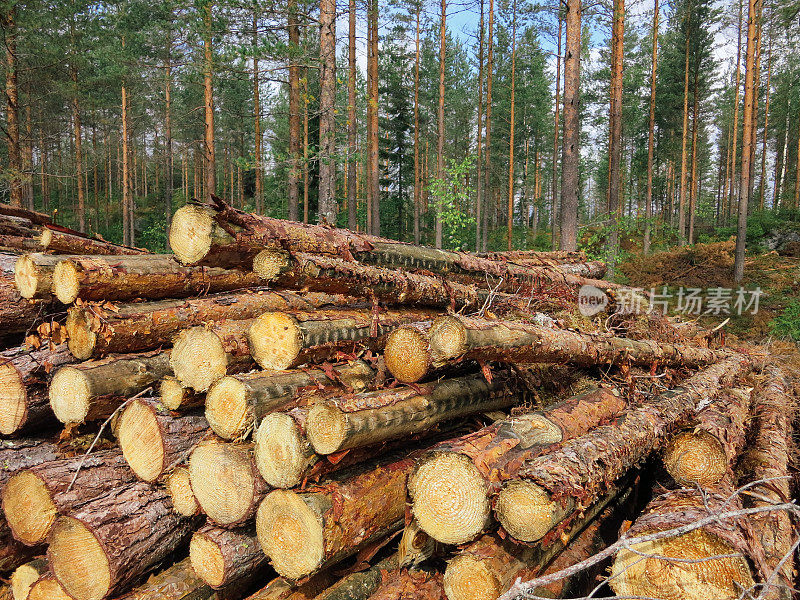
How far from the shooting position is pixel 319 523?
205 centimetres

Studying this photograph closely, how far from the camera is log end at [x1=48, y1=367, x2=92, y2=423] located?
9.04ft

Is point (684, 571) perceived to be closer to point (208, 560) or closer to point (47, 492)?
point (208, 560)

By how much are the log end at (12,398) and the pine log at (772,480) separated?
165 inches

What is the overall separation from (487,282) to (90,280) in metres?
3.94

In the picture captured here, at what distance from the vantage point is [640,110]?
26.0 meters

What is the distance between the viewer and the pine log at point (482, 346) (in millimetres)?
2439

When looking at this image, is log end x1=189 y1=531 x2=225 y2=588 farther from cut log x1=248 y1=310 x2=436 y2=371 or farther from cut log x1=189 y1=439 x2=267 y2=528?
cut log x1=248 y1=310 x2=436 y2=371

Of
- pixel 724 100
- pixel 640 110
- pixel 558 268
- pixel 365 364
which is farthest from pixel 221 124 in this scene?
pixel 724 100

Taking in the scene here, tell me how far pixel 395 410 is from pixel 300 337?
74 cm

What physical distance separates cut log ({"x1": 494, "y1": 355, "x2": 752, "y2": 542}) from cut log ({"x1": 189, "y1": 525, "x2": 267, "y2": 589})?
4.54 ft

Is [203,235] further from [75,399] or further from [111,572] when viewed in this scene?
[111,572]

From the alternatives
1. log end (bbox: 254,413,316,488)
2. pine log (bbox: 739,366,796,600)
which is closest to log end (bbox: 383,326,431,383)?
log end (bbox: 254,413,316,488)

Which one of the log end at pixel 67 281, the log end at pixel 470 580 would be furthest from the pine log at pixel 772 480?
the log end at pixel 67 281

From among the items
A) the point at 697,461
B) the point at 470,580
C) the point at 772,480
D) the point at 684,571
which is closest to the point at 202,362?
the point at 470,580
